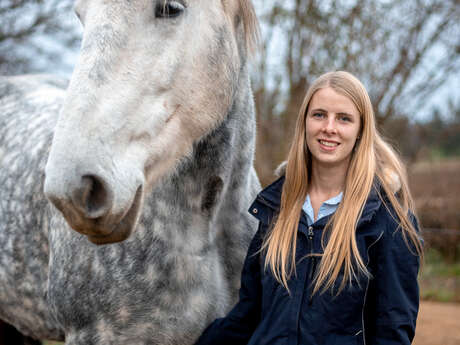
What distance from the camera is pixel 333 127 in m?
1.93

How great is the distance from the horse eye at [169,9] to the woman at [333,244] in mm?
675

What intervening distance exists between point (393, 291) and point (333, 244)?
0.27m

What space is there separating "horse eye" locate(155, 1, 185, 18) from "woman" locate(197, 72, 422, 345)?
68cm

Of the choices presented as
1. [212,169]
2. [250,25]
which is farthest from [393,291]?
[250,25]

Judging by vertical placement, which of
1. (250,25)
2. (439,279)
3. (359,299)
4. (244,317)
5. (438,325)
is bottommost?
(438,325)

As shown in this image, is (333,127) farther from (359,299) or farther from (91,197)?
(91,197)

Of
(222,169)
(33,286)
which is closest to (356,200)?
(222,169)

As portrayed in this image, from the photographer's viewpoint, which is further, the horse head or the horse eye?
the horse eye

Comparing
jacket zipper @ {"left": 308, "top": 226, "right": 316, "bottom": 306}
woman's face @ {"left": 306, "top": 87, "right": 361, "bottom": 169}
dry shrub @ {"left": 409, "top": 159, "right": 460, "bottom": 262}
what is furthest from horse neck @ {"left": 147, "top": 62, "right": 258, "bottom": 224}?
dry shrub @ {"left": 409, "top": 159, "right": 460, "bottom": 262}

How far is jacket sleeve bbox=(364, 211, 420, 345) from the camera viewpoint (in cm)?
173

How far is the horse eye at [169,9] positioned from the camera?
1.68m

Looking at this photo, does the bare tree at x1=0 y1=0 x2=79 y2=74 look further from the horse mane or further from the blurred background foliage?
the horse mane

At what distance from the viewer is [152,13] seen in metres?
1.67

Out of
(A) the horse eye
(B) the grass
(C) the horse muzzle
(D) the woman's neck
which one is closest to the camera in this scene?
(C) the horse muzzle
